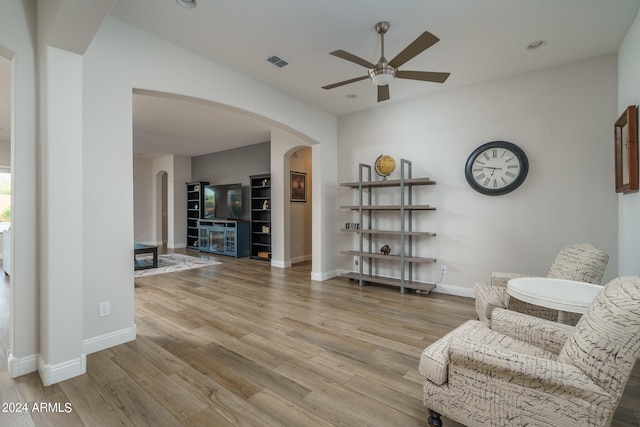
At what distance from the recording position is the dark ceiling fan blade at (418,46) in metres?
2.10

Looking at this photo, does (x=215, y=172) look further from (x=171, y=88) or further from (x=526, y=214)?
(x=526, y=214)

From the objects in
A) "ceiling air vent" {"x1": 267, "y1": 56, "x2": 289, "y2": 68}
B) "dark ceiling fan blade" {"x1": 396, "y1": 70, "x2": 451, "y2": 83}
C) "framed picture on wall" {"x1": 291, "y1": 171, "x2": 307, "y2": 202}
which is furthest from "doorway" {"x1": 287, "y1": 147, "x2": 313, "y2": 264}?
"dark ceiling fan blade" {"x1": 396, "y1": 70, "x2": 451, "y2": 83}

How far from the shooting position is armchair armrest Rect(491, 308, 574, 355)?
167cm

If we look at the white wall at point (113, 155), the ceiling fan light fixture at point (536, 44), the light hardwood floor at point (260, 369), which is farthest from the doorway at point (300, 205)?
the ceiling fan light fixture at point (536, 44)

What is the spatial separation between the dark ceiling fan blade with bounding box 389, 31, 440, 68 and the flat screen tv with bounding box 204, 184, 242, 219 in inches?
235

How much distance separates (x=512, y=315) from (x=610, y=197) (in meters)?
2.46

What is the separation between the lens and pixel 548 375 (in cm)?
125

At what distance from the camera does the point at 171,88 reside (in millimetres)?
2922

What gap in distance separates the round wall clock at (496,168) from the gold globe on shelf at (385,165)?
3.34ft

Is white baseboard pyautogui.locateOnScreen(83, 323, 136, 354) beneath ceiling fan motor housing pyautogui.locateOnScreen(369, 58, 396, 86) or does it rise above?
beneath

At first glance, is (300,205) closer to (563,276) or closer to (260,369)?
(260,369)

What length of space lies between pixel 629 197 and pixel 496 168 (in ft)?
4.29

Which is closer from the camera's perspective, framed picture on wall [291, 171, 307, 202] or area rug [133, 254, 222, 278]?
area rug [133, 254, 222, 278]

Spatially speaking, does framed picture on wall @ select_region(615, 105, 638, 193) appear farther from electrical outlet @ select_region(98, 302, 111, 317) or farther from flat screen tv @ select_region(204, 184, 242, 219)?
flat screen tv @ select_region(204, 184, 242, 219)
